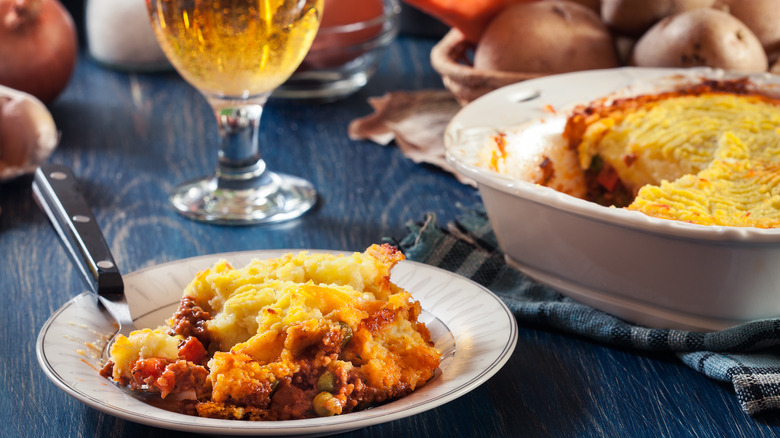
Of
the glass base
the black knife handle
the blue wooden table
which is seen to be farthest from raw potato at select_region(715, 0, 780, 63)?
the black knife handle

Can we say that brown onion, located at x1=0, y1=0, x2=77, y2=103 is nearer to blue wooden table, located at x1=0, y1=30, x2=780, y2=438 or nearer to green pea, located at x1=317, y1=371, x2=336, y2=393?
blue wooden table, located at x1=0, y1=30, x2=780, y2=438

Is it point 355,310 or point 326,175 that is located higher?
point 355,310

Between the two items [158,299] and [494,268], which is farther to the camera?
[494,268]

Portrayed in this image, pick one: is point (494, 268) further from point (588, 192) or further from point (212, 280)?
point (212, 280)

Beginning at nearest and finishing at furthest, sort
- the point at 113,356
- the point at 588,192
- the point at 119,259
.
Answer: the point at 113,356, the point at 119,259, the point at 588,192

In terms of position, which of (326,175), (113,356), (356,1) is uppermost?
(113,356)

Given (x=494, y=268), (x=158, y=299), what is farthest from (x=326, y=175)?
(x=158, y=299)

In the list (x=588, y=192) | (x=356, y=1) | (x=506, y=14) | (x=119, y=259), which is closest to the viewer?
(x=119, y=259)
